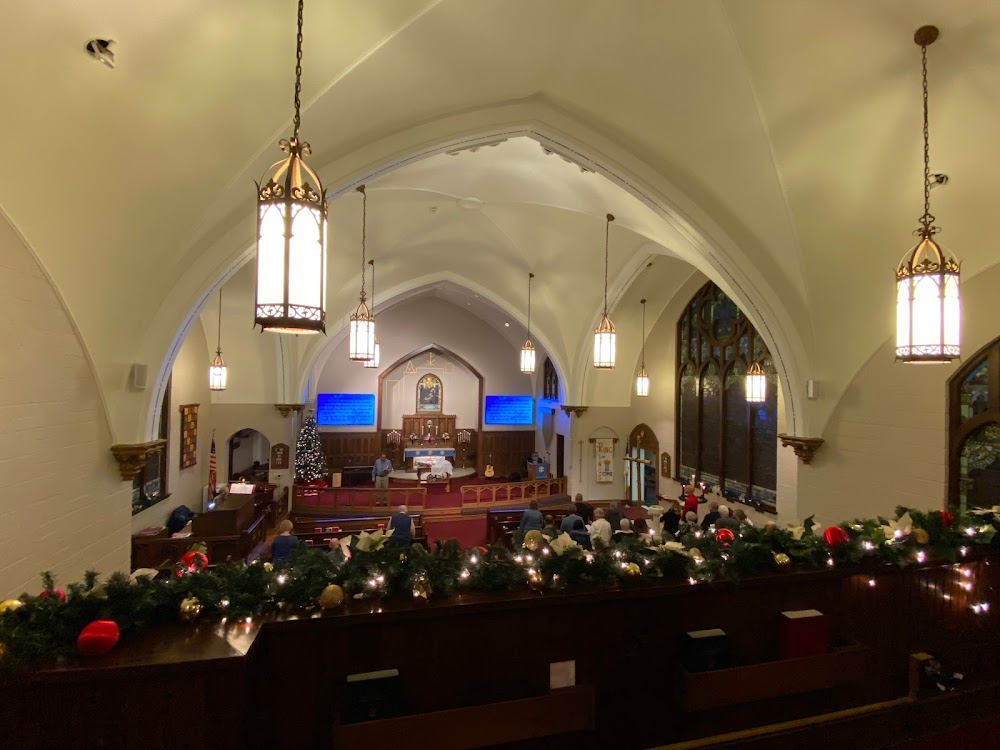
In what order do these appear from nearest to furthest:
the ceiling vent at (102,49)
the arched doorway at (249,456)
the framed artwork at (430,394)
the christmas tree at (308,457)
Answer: the ceiling vent at (102,49) < the christmas tree at (308,457) < the arched doorway at (249,456) < the framed artwork at (430,394)

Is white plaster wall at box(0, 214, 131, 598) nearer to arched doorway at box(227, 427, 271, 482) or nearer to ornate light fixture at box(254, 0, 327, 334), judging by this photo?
ornate light fixture at box(254, 0, 327, 334)

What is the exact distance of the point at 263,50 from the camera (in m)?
3.33

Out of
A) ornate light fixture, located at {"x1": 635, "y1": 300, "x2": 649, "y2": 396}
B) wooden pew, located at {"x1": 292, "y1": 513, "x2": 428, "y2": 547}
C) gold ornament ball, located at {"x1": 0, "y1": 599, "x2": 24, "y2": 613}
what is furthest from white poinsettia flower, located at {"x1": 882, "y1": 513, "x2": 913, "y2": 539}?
ornate light fixture, located at {"x1": 635, "y1": 300, "x2": 649, "y2": 396}

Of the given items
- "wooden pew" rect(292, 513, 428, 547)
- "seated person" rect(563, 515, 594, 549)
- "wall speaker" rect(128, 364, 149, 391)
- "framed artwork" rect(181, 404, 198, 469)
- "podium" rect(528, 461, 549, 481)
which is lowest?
"podium" rect(528, 461, 549, 481)

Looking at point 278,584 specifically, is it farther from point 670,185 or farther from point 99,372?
point 670,185

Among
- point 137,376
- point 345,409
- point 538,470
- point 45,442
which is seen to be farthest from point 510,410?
point 45,442

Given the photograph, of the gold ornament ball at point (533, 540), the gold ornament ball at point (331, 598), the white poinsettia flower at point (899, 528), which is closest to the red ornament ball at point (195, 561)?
the gold ornament ball at point (331, 598)

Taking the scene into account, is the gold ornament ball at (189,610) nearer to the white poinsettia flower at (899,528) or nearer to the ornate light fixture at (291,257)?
the ornate light fixture at (291,257)

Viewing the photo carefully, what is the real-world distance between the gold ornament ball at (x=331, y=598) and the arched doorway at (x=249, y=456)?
12.1 metres

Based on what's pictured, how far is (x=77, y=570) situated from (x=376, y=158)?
4168mm

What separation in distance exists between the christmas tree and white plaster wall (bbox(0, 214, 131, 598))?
27.9 feet

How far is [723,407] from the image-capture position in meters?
9.59

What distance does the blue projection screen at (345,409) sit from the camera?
16.1 metres

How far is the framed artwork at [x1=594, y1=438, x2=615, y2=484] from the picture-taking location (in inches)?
476
